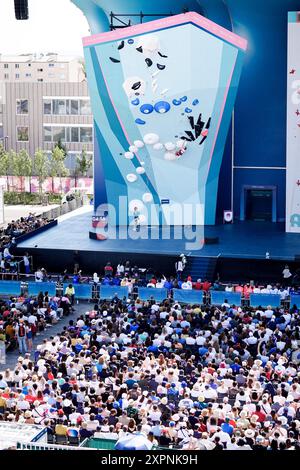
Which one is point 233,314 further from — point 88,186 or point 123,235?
point 88,186

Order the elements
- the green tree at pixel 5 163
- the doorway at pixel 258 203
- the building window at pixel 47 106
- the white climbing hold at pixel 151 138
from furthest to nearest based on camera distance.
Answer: the building window at pixel 47 106, the green tree at pixel 5 163, the doorway at pixel 258 203, the white climbing hold at pixel 151 138

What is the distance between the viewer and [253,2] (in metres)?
38.1

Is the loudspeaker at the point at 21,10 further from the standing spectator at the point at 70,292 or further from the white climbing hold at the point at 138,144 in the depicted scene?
the white climbing hold at the point at 138,144

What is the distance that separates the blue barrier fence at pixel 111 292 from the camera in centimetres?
2778

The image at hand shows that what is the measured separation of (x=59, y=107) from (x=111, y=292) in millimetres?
43975

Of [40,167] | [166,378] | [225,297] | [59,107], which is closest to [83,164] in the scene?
[40,167]

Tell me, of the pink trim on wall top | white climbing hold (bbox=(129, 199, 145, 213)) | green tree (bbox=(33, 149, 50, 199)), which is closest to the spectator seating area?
white climbing hold (bbox=(129, 199, 145, 213))

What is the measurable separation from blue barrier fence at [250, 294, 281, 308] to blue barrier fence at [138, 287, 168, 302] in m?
→ 3.00

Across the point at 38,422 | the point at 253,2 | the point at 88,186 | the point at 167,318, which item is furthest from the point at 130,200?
the point at 88,186

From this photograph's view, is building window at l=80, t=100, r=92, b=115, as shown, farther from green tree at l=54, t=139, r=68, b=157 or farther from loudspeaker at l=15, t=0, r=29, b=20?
loudspeaker at l=15, t=0, r=29, b=20

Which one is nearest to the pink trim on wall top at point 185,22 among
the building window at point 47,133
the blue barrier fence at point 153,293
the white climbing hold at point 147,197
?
the white climbing hold at point 147,197

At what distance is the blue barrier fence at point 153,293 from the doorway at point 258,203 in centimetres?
1464

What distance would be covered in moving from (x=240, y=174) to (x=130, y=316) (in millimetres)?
19896

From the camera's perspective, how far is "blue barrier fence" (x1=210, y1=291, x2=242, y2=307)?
87.8 feet
